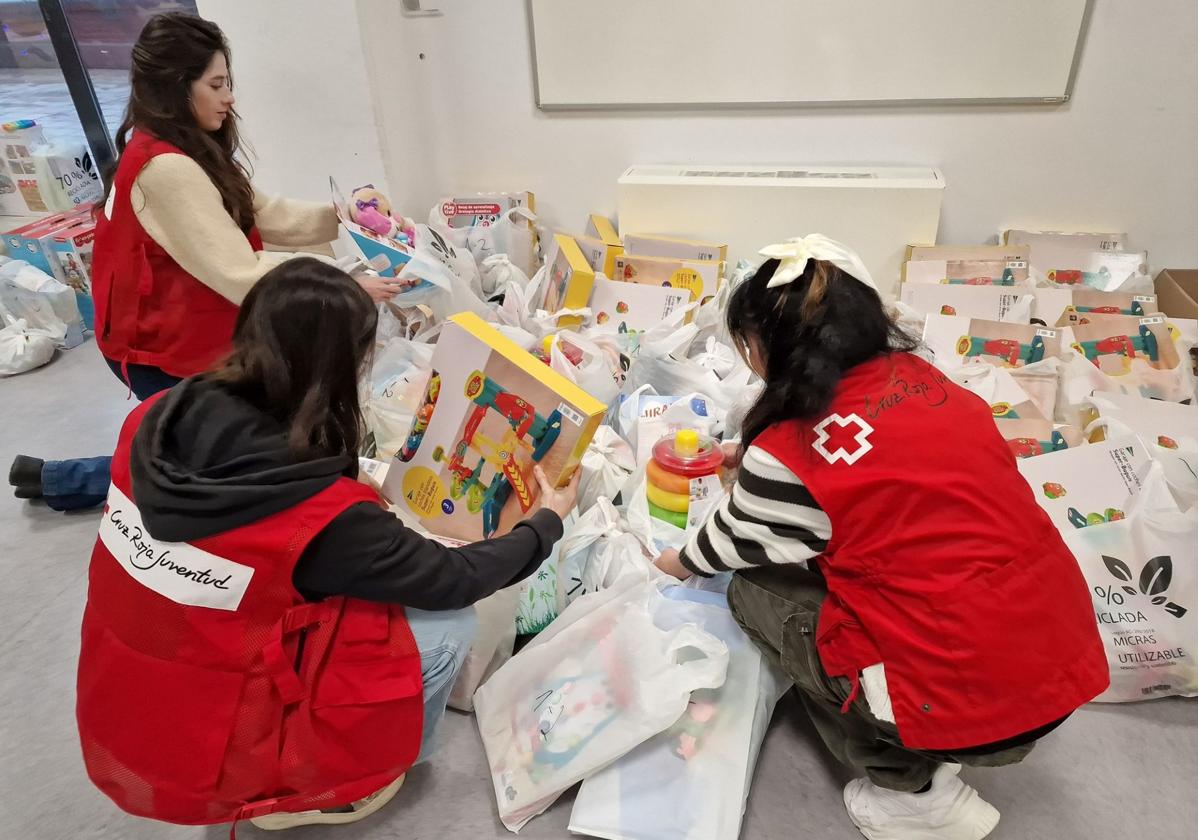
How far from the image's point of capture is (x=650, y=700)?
3.58ft

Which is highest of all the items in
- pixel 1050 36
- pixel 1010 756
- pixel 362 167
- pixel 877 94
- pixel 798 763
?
pixel 1050 36

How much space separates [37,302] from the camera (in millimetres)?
2812

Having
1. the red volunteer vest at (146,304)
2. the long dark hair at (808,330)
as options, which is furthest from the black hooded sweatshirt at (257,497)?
the red volunteer vest at (146,304)

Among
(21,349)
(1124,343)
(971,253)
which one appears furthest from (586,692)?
(21,349)

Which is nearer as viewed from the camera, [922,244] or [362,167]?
[922,244]

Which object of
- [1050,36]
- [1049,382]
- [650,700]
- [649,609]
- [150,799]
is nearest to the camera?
[150,799]

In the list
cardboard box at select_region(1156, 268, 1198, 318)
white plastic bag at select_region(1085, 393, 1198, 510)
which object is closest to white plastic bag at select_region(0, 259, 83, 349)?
white plastic bag at select_region(1085, 393, 1198, 510)

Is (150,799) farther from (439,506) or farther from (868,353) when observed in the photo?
(868,353)

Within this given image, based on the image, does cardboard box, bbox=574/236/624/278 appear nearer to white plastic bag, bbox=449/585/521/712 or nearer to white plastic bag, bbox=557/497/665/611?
white plastic bag, bbox=557/497/665/611

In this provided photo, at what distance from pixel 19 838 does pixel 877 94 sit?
8.55ft

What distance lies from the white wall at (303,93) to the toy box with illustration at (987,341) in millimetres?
1774

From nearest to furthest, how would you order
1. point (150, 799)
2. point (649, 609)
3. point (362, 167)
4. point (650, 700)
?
point (150, 799) → point (650, 700) → point (649, 609) → point (362, 167)

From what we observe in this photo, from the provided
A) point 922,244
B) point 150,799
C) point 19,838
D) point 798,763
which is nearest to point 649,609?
point 798,763

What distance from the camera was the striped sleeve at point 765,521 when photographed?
1.02 meters
